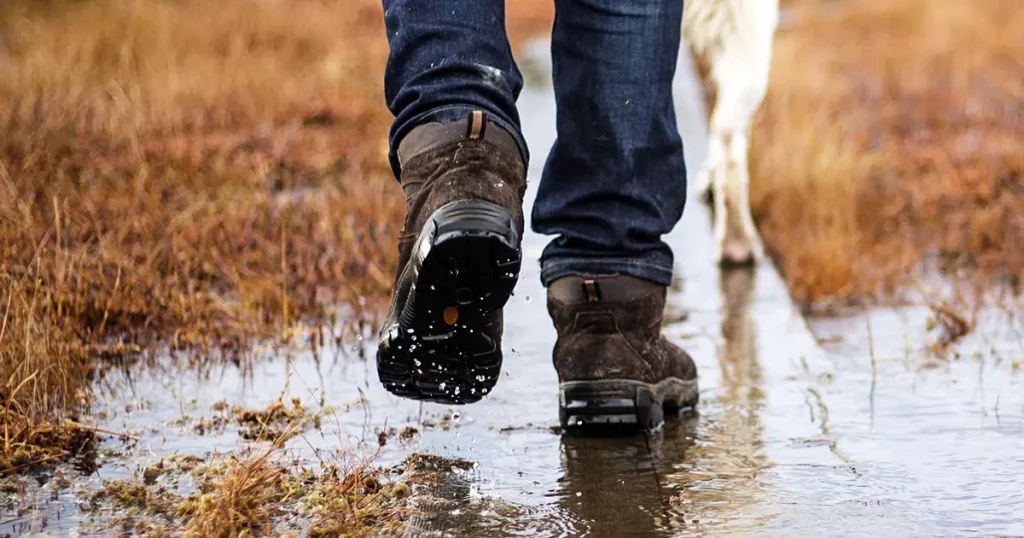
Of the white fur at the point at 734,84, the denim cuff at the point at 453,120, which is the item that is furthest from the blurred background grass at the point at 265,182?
the denim cuff at the point at 453,120

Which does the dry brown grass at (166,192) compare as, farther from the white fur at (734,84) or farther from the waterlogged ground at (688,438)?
the white fur at (734,84)

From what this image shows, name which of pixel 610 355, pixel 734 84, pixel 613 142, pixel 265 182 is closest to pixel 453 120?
pixel 613 142

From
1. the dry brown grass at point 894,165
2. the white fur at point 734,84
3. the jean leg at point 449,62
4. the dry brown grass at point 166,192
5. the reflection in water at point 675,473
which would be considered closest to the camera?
the reflection in water at point 675,473

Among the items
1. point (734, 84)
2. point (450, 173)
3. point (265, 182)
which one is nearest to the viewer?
point (450, 173)

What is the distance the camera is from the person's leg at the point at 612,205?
105 inches

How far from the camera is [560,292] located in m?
2.86

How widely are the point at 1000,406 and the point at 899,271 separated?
1.71 meters

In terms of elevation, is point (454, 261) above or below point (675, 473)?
above

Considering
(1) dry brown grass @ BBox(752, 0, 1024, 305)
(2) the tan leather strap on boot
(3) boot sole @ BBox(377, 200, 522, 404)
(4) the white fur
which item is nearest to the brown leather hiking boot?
(3) boot sole @ BBox(377, 200, 522, 404)

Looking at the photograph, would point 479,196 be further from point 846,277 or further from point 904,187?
point 904,187

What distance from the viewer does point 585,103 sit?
107 inches

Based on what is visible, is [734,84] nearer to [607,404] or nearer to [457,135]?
[607,404]

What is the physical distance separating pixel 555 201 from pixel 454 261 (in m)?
0.58

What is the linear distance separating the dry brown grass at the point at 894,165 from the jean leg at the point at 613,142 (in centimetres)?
174
